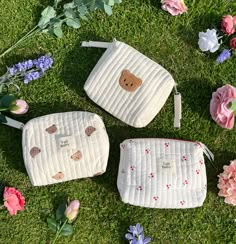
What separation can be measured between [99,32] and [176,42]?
0.36 m

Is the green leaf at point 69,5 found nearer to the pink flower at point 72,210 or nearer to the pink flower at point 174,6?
the pink flower at point 174,6

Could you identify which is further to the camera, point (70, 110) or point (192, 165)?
point (70, 110)

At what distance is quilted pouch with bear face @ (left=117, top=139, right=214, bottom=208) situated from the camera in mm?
2281

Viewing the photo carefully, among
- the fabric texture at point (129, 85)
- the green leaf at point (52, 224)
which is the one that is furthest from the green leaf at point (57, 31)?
the green leaf at point (52, 224)

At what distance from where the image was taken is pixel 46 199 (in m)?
2.44

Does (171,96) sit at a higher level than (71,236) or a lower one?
higher

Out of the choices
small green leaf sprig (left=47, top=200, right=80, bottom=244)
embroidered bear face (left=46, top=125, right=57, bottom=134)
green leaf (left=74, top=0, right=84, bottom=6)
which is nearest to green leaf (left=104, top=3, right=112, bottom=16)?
green leaf (left=74, top=0, right=84, bottom=6)

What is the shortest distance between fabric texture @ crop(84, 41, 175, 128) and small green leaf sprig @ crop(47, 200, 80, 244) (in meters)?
0.45

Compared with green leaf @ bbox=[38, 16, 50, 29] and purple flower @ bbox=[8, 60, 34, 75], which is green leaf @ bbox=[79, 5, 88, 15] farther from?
purple flower @ bbox=[8, 60, 34, 75]

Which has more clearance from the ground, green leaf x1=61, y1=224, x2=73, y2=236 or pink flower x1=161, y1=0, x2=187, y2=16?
pink flower x1=161, y1=0, x2=187, y2=16

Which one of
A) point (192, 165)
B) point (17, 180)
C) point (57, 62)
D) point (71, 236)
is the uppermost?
point (57, 62)

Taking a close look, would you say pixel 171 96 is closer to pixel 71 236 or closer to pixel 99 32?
pixel 99 32

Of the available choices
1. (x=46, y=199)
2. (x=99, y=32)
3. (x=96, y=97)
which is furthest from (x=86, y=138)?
(x=99, y=32)

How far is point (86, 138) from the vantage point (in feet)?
7.55
